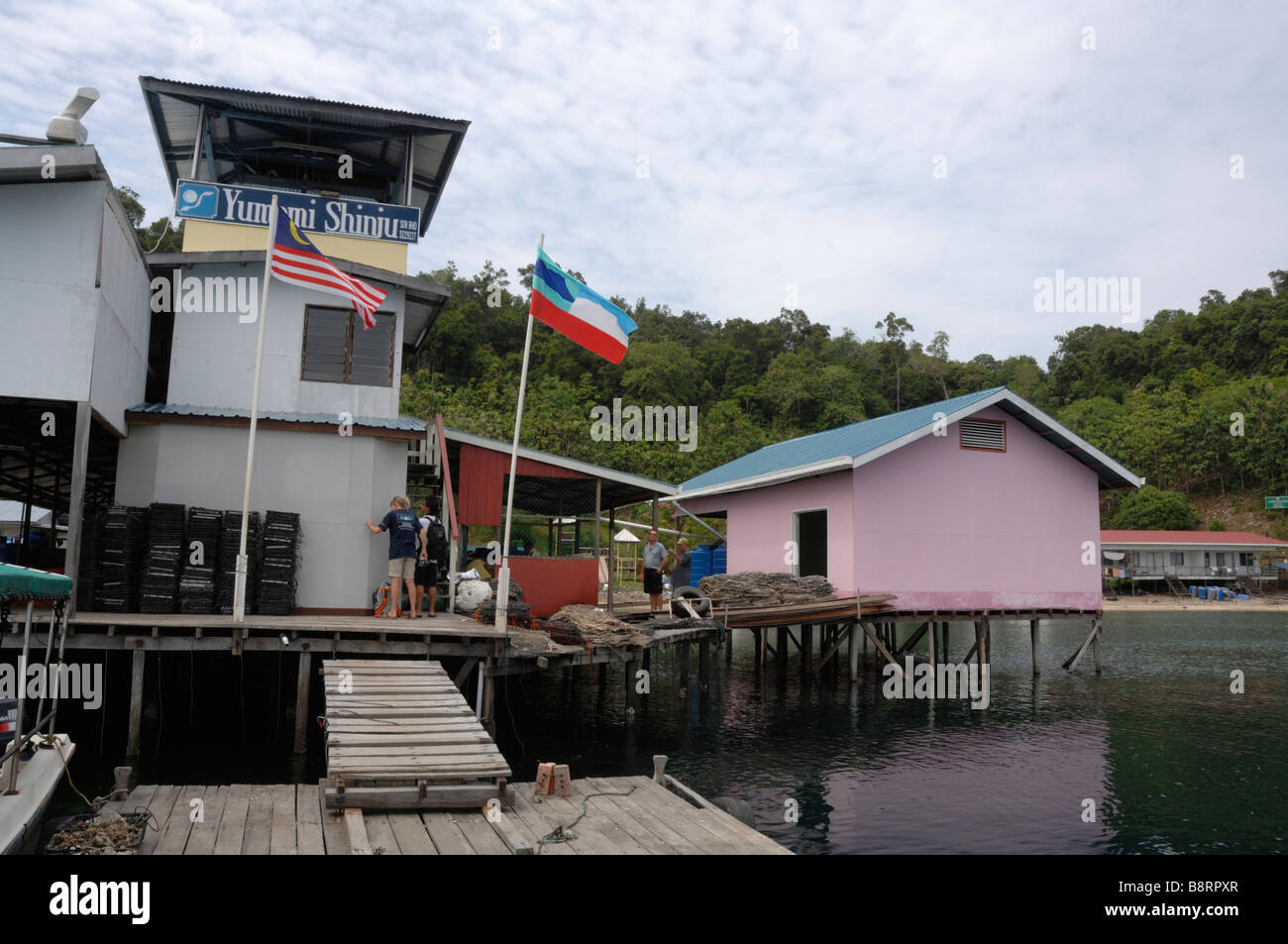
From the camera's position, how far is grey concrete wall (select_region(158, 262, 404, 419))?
1720cm

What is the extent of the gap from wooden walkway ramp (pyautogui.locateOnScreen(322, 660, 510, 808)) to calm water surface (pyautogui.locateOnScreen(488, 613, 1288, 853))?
3241 mm

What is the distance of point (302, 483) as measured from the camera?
1653 centimetres

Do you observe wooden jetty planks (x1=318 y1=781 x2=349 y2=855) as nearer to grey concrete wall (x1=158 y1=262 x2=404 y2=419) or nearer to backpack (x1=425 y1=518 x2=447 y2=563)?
backpack (x1=425 y1=518 x2=447 y2=563)

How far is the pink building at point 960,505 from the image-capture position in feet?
79.6

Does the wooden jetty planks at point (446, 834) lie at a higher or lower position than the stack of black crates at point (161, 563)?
lower

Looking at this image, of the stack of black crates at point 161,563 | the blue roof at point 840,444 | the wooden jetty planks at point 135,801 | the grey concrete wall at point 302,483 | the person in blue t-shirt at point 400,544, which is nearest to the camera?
the wooden jetty planks at point 135,801

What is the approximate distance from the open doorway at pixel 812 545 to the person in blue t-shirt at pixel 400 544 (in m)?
17.2

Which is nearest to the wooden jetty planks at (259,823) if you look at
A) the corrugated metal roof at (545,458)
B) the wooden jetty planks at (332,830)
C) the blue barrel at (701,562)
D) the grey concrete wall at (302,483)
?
the wooden jetty planks at (332,830)

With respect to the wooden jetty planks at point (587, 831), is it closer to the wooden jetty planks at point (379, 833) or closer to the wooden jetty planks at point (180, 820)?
the wooden jetty planks at point (379, 833)

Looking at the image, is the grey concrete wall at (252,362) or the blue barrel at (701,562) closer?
the grey concrete wall at (252,362)

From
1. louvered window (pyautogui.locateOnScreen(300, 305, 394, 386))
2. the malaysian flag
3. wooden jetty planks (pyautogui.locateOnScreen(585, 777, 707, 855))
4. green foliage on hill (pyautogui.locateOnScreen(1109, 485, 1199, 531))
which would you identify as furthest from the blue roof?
green foliage on hill (pyautogui.locateOnScreen(1109, 485, 1199, 531))

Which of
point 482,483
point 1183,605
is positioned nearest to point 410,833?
point 482,483
